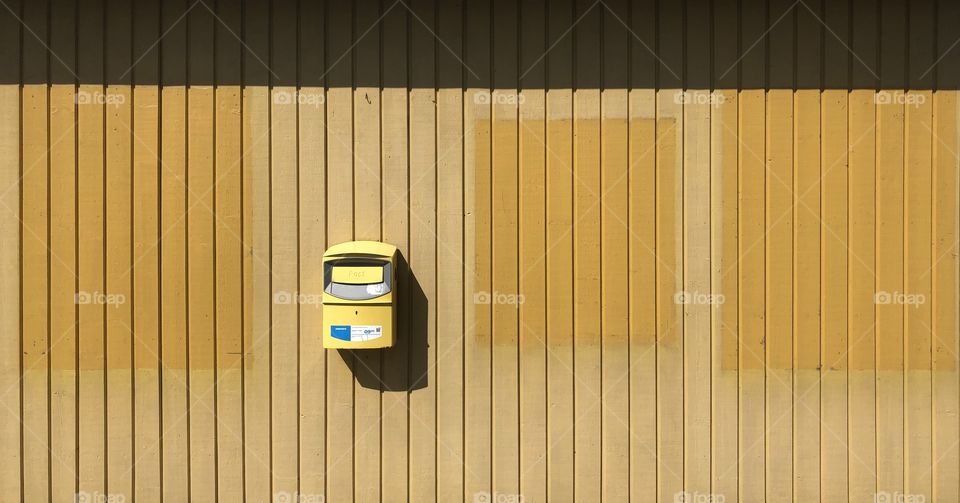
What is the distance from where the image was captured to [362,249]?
12.1 feet

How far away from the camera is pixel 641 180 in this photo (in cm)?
396

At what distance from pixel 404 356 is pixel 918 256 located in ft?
11.5

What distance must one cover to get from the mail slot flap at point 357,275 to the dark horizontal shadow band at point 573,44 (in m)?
1.27

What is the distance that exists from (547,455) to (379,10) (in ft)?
10.5

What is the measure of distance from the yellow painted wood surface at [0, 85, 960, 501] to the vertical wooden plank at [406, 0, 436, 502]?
0.07ft

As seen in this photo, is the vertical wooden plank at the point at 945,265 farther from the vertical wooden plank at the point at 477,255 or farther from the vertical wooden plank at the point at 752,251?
the vertical wooden plank at the point at 477,255

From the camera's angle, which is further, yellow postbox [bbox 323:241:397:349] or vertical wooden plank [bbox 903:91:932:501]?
vertical wooden plank [bbox 903:91:932:501]

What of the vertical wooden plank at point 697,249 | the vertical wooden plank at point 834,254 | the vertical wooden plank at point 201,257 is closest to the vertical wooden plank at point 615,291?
the vertical wooden plank at point 697,249

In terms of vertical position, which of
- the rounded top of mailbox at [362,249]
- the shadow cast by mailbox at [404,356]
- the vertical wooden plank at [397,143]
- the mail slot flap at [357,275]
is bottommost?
the shadow cast by mailbox at [404,356]

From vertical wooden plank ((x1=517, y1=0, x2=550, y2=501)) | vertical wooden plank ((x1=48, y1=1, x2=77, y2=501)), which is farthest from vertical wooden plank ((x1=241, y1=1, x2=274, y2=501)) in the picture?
vertical wooden plank ((x1=517, y1=0, x2=550, y2=501))

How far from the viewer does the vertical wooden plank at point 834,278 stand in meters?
3.94

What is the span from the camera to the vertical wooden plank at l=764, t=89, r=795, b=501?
12.9 feet

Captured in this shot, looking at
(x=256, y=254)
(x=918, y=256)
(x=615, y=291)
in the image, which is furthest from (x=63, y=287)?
(x=918, y=256)

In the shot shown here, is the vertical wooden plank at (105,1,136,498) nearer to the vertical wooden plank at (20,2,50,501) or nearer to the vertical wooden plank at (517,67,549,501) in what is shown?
the vertical wooden plank at (20,2,50,501)
